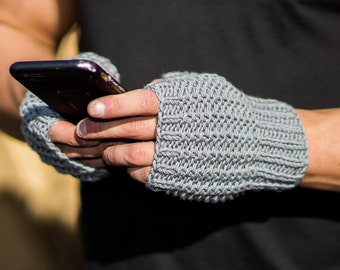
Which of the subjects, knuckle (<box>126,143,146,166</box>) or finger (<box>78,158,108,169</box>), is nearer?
knuckle (<box>126,143,146,166</box>)

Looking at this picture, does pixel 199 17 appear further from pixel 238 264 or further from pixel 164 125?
pixel 238 264

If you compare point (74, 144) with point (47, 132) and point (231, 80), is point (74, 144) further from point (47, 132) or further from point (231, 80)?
point (231, 80)

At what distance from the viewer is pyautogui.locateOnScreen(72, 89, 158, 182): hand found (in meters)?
0.78

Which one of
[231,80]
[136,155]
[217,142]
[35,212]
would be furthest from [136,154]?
[35,212]

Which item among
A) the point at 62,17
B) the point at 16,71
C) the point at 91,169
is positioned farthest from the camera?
the point at 62,17

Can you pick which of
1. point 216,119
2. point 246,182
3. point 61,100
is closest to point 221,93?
point 216,119

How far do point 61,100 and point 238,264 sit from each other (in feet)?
1.51

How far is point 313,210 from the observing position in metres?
0.98

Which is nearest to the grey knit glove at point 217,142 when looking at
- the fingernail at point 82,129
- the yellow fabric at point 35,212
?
the fingernail at point 82,129

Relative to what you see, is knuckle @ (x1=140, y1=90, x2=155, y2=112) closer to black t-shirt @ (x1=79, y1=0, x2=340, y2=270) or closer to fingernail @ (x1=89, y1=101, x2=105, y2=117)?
fingernail @ (x1=89, y1=101, x2=105, y2=117)

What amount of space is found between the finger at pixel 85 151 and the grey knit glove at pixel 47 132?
0.05 feet

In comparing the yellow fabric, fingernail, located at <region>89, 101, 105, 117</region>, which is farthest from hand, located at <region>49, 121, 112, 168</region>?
the yellow fabric

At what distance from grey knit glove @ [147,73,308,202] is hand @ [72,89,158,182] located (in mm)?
18

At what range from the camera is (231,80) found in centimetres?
97
